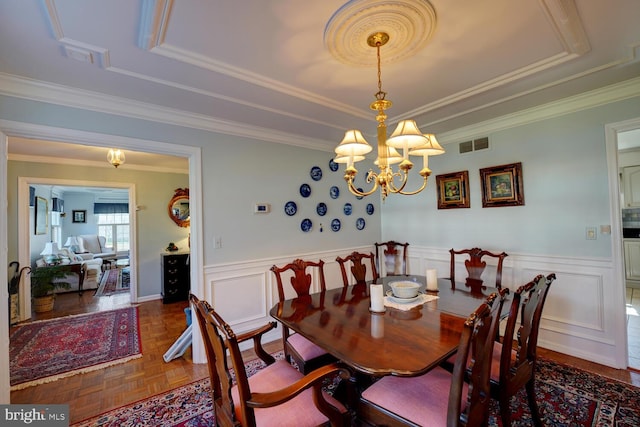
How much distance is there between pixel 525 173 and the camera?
2.83m

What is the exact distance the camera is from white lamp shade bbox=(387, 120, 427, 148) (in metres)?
1.63

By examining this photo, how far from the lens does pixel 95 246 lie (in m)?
8.33

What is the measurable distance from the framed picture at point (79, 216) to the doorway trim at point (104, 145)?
27.5 ft

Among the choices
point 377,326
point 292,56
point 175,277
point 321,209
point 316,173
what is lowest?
point 175,277

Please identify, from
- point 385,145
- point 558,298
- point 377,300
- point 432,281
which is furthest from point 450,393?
point 558,298

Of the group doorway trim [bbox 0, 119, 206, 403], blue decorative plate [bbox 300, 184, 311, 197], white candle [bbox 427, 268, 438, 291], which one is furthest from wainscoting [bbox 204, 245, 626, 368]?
white candle [bbox 427, 268, 438, 291]

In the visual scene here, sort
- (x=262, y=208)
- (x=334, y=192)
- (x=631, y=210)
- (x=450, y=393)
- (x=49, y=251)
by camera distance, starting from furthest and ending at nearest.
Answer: (x=49, y=251), (x=631, y=210), (x=334, y=192), (x=262, y=208), (x=450, y=393)

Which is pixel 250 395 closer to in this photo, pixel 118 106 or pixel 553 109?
pixel 118 106

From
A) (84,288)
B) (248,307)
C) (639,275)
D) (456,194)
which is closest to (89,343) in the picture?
(248,307)

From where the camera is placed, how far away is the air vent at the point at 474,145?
3.12 m

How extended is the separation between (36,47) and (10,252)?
361 centimetres

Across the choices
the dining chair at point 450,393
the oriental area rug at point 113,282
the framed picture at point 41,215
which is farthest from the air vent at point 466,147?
the framed picture at point 41,215

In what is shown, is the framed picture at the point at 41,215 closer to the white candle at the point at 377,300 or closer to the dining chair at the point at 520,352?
the white candle at the point at 377,300

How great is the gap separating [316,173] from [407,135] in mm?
2063
